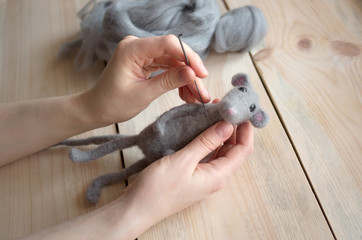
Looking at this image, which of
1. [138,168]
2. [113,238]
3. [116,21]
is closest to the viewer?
[113,238]

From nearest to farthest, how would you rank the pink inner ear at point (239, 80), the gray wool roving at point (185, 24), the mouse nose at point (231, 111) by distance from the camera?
the mouse nose at point (231, 111) → the pink inner ear at point (239, 80) → the gray wool roving at point (185, 24)

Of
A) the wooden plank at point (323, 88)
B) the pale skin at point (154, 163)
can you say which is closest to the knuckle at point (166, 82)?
the pale skin at point (154, 163)

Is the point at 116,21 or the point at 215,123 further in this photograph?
the point at 116,21

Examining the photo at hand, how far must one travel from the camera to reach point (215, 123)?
57 cm

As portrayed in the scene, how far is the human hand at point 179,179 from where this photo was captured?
53 centimetres

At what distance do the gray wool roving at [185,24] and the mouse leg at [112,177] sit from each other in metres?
0.33

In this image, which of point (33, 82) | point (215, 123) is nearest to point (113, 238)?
point (215, 123)

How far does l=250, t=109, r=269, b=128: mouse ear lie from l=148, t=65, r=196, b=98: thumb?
14 cm

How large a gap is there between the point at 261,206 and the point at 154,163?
10.0 inches

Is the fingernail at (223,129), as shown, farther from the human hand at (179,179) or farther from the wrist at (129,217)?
the wrist at (129,217)

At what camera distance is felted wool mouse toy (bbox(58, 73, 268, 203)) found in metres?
0.54

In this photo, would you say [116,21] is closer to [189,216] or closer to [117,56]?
[117,56]

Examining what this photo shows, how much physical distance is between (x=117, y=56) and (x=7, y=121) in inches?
12.3

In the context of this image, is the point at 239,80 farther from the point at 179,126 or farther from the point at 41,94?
the point at 41,94
